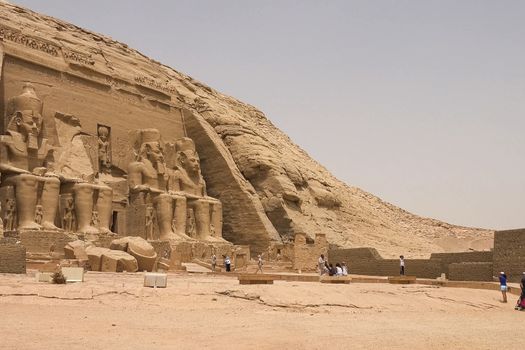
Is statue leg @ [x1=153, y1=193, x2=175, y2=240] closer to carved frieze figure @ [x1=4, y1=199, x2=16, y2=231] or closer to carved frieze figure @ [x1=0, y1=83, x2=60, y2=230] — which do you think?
carved frieze figure @ [x1=0, y1=83, x2=60, y2=230]

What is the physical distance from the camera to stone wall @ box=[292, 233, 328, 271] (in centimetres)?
2188

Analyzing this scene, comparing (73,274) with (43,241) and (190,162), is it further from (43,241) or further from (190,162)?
(190,162)

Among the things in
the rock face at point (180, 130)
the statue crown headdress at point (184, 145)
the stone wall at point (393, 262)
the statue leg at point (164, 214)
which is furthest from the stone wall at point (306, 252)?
the statue crown headdress at point (184, 145)

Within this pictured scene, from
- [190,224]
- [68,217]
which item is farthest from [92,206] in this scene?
[190,224]

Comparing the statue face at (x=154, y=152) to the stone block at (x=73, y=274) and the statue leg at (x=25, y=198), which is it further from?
the stone block at (x=73, y=274)

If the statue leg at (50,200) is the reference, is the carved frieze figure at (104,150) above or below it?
above

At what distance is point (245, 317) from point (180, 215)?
1534cm

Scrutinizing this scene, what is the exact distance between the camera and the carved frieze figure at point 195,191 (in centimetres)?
2472

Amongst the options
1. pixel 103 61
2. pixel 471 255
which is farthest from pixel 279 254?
pixel 103 61

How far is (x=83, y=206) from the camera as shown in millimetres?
20984

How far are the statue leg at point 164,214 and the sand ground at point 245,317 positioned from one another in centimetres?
1125

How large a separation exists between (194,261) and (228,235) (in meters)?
5.55

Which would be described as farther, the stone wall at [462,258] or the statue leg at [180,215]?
the statue leg at [180,215]

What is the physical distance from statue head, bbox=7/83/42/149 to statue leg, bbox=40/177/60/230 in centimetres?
143
